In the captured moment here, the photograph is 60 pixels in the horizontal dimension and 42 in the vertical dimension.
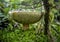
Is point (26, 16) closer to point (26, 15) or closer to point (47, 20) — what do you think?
point (26, 15)

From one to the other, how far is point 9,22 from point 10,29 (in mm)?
109

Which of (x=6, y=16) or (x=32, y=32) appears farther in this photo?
(x=6, y=16)

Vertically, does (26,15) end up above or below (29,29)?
above

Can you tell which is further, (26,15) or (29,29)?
(29,29)

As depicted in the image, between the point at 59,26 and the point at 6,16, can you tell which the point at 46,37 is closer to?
the point at 59,26

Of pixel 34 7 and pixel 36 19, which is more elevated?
pixel 34 7

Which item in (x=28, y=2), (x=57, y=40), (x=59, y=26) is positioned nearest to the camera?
(x=57, y=40)

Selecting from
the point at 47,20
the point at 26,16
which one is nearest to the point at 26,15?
the point at 26,16

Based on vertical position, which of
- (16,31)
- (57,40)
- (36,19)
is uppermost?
(36,19)

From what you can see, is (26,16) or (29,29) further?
(29,29)

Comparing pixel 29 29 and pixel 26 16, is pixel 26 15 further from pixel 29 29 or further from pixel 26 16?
pixel 29 29

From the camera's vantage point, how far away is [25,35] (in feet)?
5.53

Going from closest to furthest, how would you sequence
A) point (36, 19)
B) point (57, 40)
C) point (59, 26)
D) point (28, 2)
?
point (36, 19) → point (57, 40) → point (28, 2) → point (59, 26)

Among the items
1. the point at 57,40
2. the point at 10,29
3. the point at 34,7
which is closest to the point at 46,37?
the point at 57,40
